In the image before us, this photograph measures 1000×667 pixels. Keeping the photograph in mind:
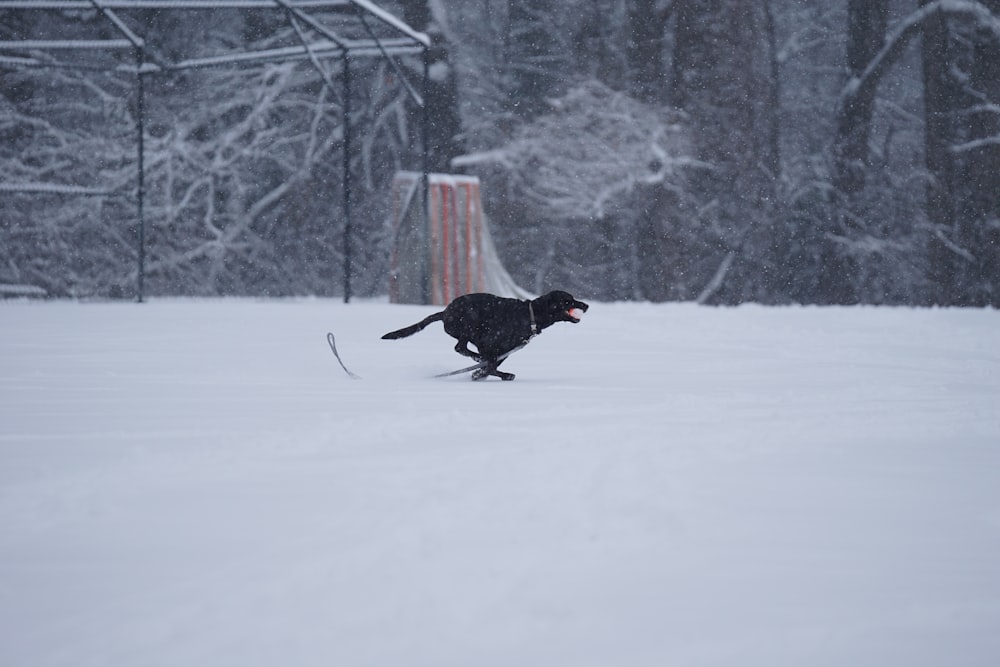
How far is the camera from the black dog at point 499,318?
5.16 m

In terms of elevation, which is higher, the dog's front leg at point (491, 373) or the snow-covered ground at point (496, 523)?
the dog's front leg at point (491, 373)

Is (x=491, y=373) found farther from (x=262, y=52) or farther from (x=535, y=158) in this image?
(x=535, y=158)

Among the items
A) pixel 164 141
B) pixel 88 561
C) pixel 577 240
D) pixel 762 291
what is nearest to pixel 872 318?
pixel 762 291

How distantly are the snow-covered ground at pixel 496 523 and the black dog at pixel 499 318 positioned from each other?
24 cm

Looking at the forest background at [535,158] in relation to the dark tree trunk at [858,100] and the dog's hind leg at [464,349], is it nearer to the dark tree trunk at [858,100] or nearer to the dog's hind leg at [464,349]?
the dark tree trunk at [858,100]

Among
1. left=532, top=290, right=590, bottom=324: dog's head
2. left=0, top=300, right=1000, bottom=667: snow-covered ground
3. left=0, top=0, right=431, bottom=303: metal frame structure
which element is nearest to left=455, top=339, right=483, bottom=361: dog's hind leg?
left=0, top=300, right=1000, bottom=667: snow-covered ground

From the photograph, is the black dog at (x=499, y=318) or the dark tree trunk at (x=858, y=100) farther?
the dark tree trunk at (x=858, y=100)

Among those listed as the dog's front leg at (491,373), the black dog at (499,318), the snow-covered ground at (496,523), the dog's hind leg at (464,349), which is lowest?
the snow-covered ground at (496,523)

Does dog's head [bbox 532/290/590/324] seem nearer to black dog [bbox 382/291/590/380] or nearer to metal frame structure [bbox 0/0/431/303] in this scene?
black dog [bbox 382/291/590/380]

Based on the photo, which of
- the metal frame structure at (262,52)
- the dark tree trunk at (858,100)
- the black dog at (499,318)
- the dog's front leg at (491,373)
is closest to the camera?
the black dog at (499,318)

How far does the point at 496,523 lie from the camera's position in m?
2.42

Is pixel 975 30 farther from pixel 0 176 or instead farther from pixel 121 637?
pixel 121 637

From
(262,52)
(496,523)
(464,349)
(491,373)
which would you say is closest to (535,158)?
(262,52)

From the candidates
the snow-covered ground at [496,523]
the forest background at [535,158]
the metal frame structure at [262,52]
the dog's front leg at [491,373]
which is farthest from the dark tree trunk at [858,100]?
the dog's front leg at [491,373]
